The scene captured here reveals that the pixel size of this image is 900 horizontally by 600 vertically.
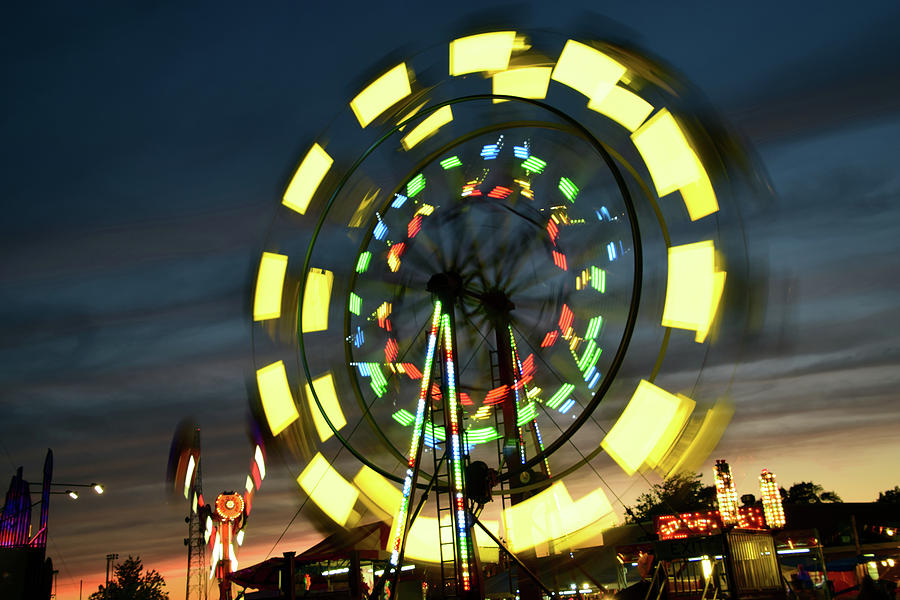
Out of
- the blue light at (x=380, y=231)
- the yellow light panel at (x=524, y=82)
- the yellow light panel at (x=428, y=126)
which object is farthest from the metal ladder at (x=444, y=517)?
the yellow light panel at (x=524, y=82)

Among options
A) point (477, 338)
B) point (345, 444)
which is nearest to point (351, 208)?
point (477, 338)

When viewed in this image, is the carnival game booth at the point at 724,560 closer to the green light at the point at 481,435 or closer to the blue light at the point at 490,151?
the green light at the point at 481,435

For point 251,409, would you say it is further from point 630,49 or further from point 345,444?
point 630,49

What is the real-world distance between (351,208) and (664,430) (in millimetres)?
6232

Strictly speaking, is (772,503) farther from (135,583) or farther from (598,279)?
(135,583)

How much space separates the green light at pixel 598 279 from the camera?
34.6 ft

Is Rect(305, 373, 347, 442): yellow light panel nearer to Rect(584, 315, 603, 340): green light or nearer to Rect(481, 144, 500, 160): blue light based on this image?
Rect(584, 315, 603, 340): green light

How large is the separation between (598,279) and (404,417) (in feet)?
13.2

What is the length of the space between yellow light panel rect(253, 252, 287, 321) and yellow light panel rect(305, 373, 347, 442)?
4.38ft

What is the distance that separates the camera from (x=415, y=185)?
40.7 ft

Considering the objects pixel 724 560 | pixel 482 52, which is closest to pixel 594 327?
pixel 482 52

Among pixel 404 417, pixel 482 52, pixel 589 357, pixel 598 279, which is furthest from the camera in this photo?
pixel 404 417

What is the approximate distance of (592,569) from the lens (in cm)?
2205

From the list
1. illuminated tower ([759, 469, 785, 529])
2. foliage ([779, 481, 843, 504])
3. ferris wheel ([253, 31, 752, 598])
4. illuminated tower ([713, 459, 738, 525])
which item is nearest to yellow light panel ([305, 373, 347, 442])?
ferris wheel ([253, 31, 752, 598])
